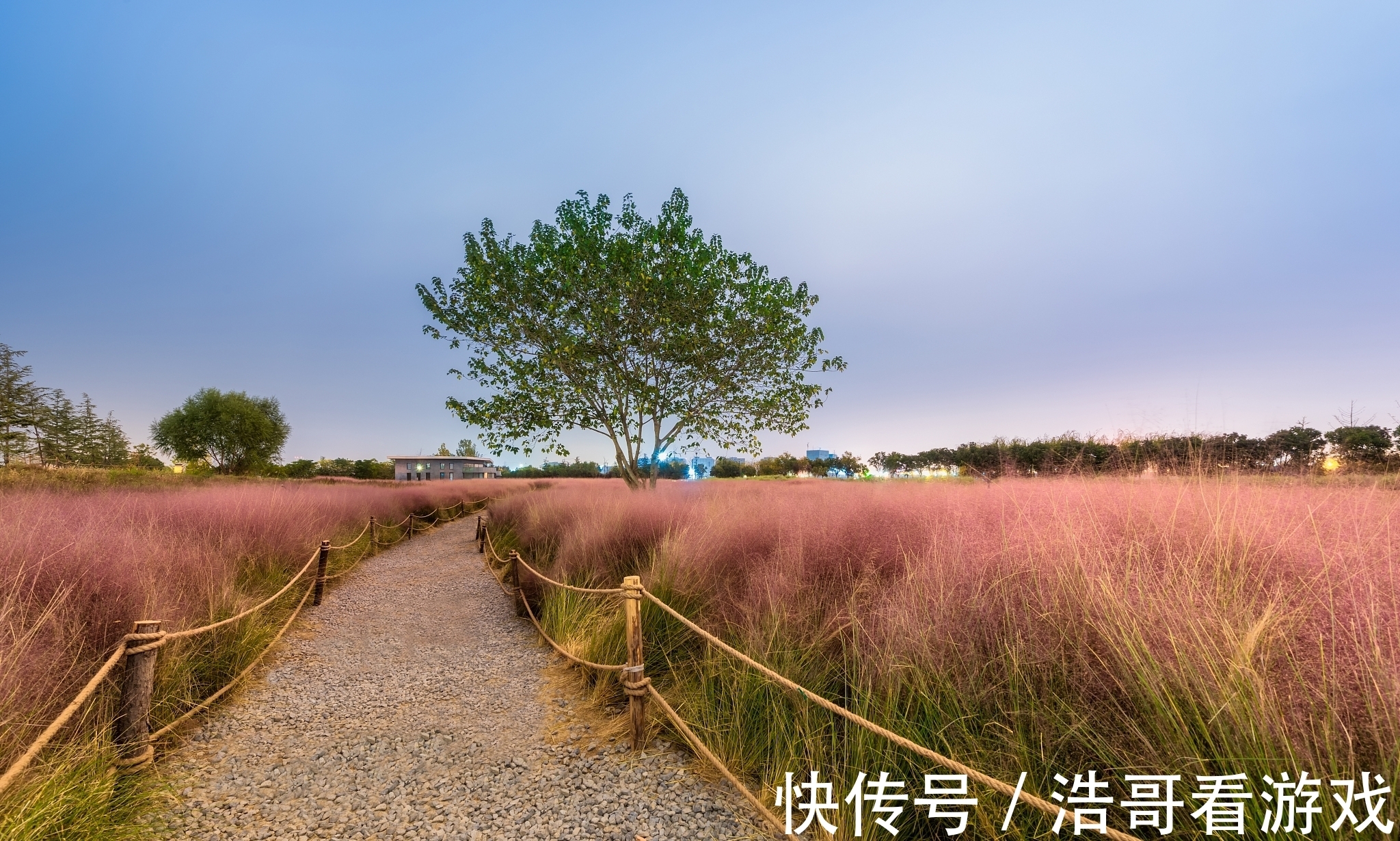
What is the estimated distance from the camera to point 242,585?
5.83 metres

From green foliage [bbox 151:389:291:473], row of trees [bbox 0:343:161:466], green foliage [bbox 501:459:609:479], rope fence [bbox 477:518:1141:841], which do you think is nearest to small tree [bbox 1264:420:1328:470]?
rope fence [bbox 477:518:1141:841]

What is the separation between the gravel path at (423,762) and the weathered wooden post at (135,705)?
318 millimetres

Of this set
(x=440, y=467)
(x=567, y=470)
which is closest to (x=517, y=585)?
(x=567, y=470)

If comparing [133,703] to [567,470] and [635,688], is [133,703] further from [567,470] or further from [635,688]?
[567,470]

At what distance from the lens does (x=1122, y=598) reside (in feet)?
8.41

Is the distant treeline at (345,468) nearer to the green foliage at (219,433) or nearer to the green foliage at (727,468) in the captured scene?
the green foliage at (219,433)

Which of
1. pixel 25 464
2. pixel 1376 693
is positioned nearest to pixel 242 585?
pixel 1376 693

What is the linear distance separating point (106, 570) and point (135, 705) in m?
1.31

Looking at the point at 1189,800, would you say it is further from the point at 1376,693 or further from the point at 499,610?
the point at 499,610

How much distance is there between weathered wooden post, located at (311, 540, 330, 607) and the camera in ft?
22.4

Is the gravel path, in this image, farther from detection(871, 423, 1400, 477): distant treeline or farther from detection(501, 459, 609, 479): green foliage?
detection(501, 459, 609, 479): green foliage

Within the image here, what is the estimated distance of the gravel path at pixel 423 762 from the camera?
2.75 metres

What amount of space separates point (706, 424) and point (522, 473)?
59.0 meters

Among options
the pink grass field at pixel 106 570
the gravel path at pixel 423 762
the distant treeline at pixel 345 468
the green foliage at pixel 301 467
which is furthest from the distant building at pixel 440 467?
the gravel path at pixel 423 762
